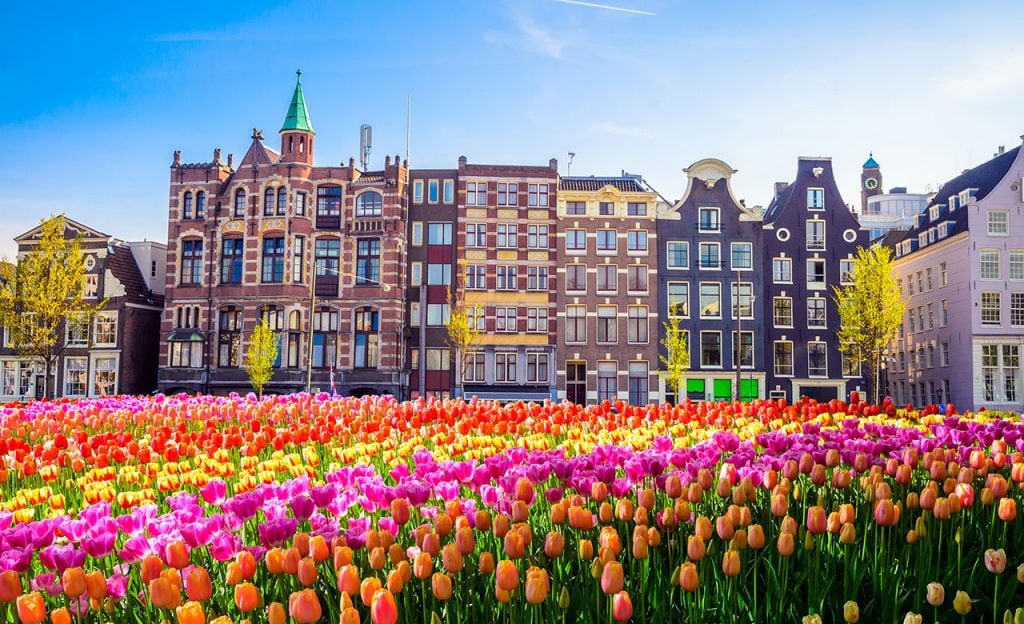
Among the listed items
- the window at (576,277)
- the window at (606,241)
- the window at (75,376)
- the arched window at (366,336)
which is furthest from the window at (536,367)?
the window at (75,376)

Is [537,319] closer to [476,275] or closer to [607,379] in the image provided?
[476,275]

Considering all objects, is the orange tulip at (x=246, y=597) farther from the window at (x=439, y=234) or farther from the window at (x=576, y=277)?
the window at (x=439, y=234)

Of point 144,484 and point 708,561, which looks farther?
point 144,484

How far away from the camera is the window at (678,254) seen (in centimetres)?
5034

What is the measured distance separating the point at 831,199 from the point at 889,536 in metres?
48.3

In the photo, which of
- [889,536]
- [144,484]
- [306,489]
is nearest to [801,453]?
[889,536]

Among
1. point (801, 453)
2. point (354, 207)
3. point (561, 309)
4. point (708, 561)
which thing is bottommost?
point (708, 561)

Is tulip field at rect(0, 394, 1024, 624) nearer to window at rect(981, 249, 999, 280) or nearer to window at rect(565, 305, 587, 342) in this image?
window at rect(565, 305, 587, 342)

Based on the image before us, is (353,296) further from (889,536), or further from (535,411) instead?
(889,536)

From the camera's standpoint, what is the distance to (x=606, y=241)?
5031cm

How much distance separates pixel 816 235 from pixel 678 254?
7.26m

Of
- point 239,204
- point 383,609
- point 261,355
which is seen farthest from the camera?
point 239,204

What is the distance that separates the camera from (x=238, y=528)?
17.1ft

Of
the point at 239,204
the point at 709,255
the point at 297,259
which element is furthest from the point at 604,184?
the point at 239,204
